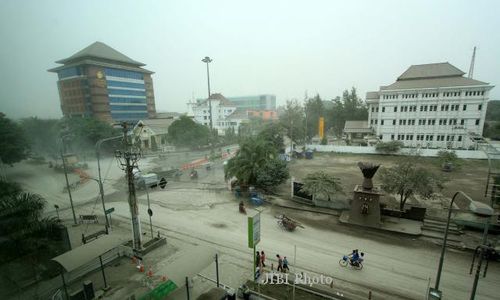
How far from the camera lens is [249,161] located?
2306cm

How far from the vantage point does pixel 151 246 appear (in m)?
13.8

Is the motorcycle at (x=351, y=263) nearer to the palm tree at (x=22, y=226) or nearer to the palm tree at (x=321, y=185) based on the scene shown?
the palm tree at (x=321, y=185)

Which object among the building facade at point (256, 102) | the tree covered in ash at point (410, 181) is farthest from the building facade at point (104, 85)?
the building facade at point (256, 102)

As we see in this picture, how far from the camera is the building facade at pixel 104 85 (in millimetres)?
40062

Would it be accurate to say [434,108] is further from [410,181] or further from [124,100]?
[124,100]

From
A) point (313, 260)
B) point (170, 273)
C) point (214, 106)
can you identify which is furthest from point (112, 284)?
point (214, 106)

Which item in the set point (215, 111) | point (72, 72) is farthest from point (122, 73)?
point (215, 111)

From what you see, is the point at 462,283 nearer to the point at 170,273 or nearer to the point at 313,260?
the point at 313,260

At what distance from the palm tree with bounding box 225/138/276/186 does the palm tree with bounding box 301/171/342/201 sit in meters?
5.30

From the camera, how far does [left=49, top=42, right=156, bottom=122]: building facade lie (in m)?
40.1

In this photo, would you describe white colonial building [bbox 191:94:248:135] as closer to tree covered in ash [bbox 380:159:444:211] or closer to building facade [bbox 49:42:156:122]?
building facade [bbox 49:42:156:122]

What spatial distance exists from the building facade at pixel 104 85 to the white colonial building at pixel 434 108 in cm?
5618

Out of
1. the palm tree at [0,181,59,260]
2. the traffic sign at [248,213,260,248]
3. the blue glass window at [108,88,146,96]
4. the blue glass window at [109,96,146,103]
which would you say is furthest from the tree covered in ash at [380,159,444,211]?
the blue glass window at [108,88,146,96]

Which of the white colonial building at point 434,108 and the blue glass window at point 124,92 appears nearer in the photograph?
the white colonial building at point 434,108
